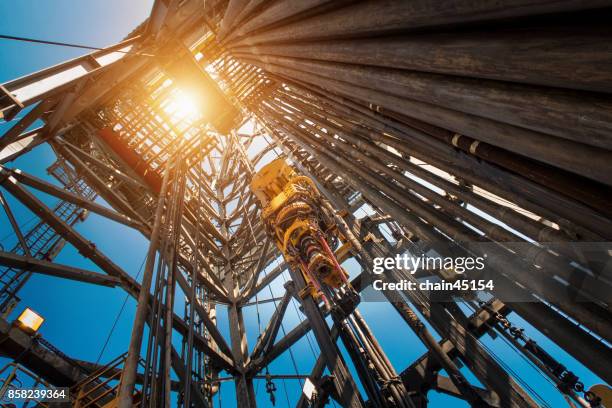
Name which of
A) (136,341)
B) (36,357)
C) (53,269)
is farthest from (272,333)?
(53,269)

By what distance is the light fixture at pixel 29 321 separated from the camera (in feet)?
17.9

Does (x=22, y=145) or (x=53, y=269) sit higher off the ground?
(x=22, y=145)

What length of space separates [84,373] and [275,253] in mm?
5263

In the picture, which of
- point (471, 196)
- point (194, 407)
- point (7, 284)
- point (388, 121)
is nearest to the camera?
point (471, 196)

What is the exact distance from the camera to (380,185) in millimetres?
3861

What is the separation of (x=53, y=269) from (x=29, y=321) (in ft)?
4.23

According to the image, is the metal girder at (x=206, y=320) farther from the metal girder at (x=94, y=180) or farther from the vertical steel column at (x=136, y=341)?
the metal girder at (x=94, y=180)

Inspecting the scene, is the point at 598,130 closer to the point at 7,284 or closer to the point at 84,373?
the point at 84,373

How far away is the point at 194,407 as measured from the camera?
553cm

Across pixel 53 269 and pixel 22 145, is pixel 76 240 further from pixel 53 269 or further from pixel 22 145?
pixel 22 145

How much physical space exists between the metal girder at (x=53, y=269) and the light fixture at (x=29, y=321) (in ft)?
3.47

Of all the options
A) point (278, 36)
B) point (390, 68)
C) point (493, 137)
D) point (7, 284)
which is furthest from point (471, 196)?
point (7, 284)

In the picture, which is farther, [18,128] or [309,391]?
[18,128]

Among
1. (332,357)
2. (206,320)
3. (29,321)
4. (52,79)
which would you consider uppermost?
(52,79)
